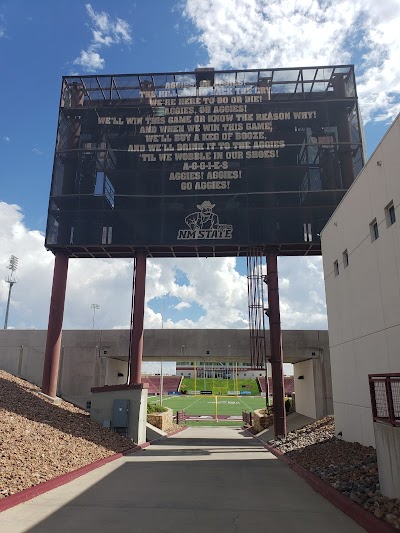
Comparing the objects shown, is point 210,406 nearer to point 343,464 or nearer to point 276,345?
point 276,345

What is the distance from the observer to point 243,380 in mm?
121938

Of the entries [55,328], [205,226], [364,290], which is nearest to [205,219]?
[205,226]

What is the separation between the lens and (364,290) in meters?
15.6

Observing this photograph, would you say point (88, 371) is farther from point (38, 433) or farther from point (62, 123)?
point (62, 123)

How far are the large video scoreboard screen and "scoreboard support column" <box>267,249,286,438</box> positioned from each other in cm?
149

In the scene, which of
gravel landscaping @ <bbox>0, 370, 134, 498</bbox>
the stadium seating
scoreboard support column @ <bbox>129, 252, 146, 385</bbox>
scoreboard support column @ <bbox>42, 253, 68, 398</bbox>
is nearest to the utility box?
gravel landscaping @ <bbox>0, 370, 134, 498</bbox>

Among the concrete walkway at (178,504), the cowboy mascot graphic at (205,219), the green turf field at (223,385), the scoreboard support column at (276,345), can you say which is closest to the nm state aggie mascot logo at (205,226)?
the cowboy mascot graphic at (205,219)

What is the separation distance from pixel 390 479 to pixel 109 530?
5188 millimetres

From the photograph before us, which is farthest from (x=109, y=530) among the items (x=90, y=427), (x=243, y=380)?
(x=243, y=380)

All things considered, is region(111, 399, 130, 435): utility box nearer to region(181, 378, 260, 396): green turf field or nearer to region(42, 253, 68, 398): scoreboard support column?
region(42, 253, 68, 398): scoreboard support column

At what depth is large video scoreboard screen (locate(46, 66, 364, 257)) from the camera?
25.1 meters

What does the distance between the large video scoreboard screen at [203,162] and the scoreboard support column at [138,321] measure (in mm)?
1335

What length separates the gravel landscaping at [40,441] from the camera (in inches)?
406

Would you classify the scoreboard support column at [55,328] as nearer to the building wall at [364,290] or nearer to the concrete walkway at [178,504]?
the concrete walkway at [178,504]
